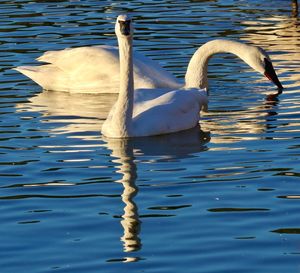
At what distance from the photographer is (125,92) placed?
43.8 ft

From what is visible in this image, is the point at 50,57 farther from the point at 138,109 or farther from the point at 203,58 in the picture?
the point at 138,109

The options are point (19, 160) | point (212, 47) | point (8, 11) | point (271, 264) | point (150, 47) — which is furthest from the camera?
point (8, 11)

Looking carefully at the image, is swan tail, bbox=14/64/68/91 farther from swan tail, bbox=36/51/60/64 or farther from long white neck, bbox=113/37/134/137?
long white neck, bbox=113/37/134/137

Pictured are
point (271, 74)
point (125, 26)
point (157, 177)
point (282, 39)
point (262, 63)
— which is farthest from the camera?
point (282, 39)

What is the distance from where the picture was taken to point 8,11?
73.0ft

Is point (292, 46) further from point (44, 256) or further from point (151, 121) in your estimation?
point (44, 256)

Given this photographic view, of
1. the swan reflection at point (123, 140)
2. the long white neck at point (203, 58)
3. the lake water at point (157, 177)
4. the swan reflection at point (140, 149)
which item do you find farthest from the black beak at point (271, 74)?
the swan reflection at point (140, 149)

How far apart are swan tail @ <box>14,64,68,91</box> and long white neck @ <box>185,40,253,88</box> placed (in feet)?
5.38

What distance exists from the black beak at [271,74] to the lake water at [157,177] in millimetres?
163

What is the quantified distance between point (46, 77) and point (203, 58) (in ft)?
6.70

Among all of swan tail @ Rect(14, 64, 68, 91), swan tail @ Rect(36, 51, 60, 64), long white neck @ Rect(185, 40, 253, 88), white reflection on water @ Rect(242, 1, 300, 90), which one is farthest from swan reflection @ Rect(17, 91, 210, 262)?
white reflection on water @ Rect(242, 1, 300, 90)

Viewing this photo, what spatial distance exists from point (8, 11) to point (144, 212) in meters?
12.6

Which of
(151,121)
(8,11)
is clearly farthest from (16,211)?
(8,11)

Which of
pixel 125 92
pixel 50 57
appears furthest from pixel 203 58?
pixel 125 92
